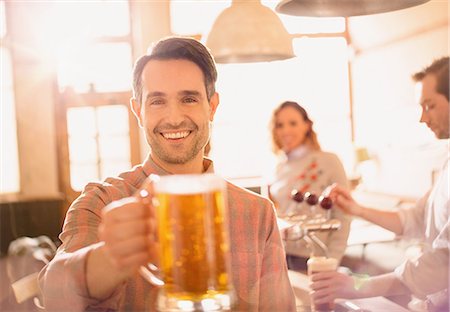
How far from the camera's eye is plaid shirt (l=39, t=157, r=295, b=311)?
78 centimetres

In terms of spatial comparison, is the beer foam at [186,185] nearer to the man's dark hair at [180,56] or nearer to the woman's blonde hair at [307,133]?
the man's dark hair at [180,56]

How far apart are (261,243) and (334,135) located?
14.9 ft

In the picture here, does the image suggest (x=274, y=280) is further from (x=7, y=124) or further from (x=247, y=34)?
(x=7, y=124)

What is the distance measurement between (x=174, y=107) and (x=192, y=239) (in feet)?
0.90

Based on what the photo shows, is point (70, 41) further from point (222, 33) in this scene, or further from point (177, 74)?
point (177, 74)

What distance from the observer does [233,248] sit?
0.86 meters

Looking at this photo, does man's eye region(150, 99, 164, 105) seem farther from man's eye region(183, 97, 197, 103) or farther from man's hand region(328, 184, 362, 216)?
man's hand region(328, 184, 362, 216)

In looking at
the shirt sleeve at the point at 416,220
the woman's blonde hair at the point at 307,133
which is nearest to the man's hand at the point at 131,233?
the shirt sleeve at the point at 416,220

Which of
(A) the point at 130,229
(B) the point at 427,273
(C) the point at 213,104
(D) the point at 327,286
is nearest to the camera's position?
(A) the point at 130,229

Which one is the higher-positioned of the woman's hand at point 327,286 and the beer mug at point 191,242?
the beer mug at point 191,242

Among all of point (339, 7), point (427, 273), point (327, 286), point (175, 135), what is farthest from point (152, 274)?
point (427, 273)

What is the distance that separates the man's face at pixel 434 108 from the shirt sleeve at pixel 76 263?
3.50 ft

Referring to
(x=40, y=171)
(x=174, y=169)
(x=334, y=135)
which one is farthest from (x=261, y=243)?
(x=40, y=171)

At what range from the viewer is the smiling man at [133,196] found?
0.69m
